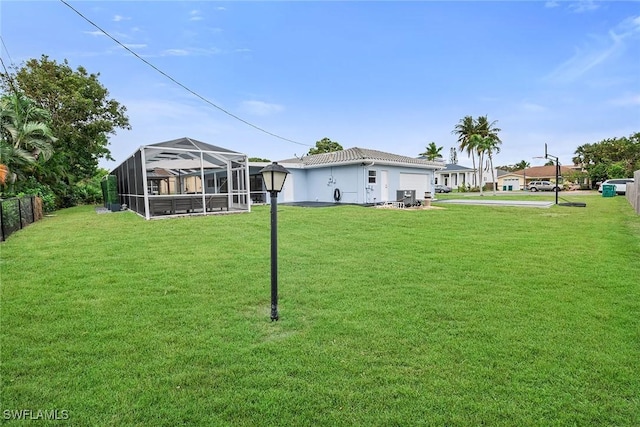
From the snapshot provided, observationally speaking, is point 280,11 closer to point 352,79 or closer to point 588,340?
point 352,79

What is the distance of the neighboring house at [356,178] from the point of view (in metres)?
17.7

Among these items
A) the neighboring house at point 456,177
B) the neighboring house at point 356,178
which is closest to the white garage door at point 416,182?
the neighboring house at point 356,178

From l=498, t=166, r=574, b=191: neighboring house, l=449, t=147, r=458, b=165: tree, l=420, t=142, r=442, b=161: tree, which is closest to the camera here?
l=420, t=142, r=442, b=161: tree

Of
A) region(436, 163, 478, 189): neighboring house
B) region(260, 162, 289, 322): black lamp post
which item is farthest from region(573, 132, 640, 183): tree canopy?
region(260, 162, 289, 322): black lamp post

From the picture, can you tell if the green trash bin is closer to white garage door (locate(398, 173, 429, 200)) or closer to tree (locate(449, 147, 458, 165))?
white garage door (locate(398, 173, 429, 200))

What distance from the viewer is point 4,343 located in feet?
9.93

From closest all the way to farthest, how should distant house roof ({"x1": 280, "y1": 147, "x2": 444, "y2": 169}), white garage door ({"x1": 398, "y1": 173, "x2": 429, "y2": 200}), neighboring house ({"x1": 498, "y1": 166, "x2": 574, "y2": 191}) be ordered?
1. distant house roof ({"x1": 280, "y1": 147, "x2": 444, "y2": 169})
2. white garage door ({"x1": 398, "y1": 173, "x2": 429, "y2": 200})
3. neighboring house ({"x1": 498, "y1": 166, "x2": 574, "y2": 191})

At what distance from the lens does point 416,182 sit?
68.6 feet

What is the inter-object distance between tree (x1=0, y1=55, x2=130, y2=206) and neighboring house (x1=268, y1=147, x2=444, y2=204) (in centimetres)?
1254

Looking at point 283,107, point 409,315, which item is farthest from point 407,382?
point 283,107

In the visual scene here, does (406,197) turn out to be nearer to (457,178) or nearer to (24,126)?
(24,126)

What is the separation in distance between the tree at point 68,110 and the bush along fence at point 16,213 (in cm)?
929

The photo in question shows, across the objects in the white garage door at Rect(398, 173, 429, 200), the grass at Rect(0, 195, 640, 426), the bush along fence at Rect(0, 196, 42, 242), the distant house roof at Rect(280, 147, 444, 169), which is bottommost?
the grass at Rect(0, 195, 640, 426)

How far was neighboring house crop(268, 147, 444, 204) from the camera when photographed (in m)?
17.7
